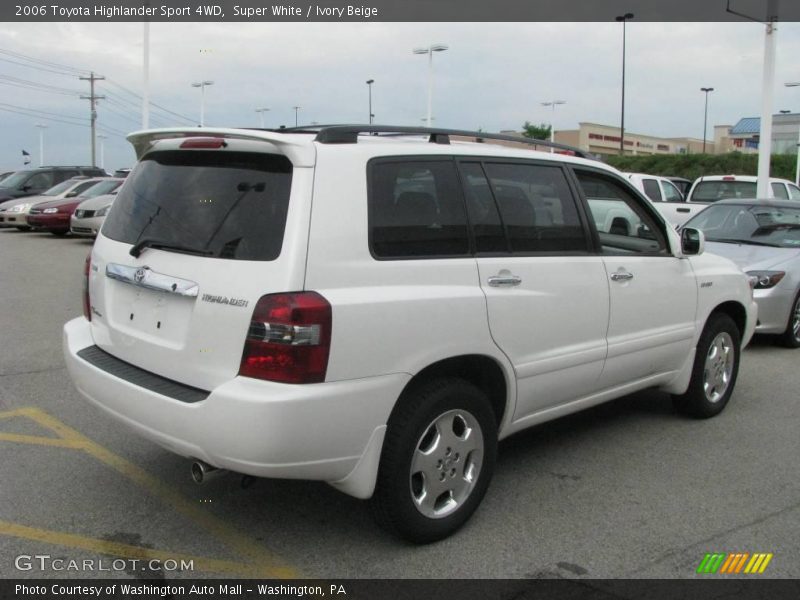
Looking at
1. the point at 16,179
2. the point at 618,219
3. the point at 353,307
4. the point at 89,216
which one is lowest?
the point at 353,307

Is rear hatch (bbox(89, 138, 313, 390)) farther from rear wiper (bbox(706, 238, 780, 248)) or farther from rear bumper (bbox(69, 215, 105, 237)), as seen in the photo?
rear bumper (bbox(69, 215, 105, 237))

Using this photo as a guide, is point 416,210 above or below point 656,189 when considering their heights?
below

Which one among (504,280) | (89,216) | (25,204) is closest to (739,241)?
(504,280)

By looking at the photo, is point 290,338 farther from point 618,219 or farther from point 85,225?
point 85,225

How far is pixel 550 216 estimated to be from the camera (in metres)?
4.21

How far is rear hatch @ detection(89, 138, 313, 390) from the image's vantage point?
10.1 feet

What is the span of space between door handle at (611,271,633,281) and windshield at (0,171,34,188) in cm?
2513

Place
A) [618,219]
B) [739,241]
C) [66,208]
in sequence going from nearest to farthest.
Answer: [618,219], [739,241], [66,208]

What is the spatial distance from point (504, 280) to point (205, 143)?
155 centimetres

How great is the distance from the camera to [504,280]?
375 centimetres

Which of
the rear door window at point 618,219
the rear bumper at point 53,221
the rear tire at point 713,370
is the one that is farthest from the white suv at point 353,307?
the rear bumper at point 53,221

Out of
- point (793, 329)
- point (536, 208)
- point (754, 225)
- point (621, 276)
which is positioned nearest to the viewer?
point (536, 208)
